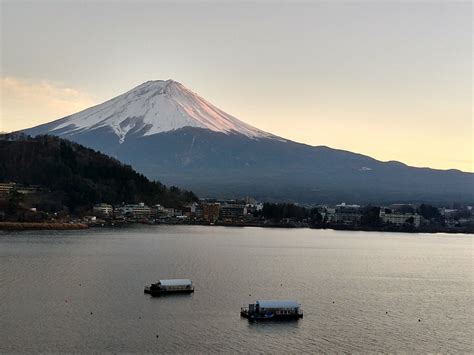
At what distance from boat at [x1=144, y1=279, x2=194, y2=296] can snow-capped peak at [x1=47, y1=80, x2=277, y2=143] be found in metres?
71.6

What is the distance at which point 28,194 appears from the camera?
34500mm

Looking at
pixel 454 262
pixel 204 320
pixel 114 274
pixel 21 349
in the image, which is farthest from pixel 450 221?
pixel 21 349

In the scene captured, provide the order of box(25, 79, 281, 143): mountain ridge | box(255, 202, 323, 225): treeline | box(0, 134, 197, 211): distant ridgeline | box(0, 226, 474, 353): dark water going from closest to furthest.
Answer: box(0, 226, 474, 353): dark water, box(0, 134, 197, 211): distant ridgeline, box(255, 202, 323, 225): treeline, box(25, 79, 281, 143): mountain ridge

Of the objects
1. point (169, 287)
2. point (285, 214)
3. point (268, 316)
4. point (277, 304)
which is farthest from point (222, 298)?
point (285, 214)

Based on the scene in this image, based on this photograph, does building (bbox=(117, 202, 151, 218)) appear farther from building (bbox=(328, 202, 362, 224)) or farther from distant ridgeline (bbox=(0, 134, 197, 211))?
building (bbox=(328, 202, 362, 224))

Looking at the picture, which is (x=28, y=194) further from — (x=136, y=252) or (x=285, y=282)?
(x=285, y=282)

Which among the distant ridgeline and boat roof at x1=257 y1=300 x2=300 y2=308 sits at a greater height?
the distant ridgeline

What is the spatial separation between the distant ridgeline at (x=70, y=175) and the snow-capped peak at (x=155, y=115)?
4419 centimetres

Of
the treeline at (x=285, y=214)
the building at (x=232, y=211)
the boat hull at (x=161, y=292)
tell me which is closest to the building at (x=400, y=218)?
the treeline at (x=285, y=214)

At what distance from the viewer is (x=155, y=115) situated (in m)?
90.5

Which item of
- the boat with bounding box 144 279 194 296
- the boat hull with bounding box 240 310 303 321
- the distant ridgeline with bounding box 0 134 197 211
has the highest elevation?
the distant ridgeline with bounding box 0 134 197 211

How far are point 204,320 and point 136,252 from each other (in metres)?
9.59

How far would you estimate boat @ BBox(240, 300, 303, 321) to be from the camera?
11923mm


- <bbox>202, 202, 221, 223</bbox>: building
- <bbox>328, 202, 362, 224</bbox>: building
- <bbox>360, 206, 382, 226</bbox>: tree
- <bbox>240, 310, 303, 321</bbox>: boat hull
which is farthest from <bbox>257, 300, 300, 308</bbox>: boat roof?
<bbox>328, 202, 362, 224</bbox>: building
